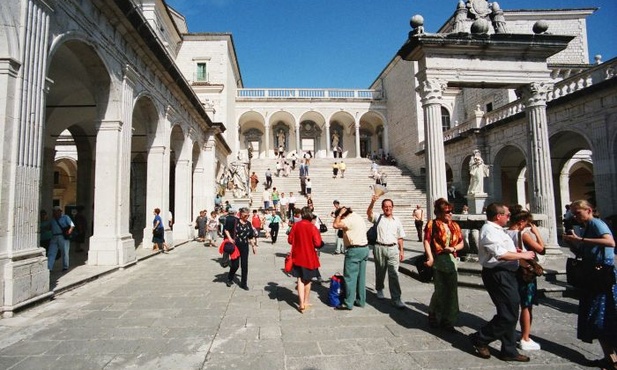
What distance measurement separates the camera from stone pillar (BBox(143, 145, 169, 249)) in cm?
1184

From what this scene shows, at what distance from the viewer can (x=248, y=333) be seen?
404 cm

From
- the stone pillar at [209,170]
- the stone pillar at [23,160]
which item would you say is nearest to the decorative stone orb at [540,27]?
the stone pillar at [23,160]

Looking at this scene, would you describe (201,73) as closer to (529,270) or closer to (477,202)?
(477,202)

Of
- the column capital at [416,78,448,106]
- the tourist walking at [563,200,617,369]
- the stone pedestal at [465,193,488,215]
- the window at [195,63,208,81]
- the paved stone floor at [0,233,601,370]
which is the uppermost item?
the window at [195,63,208,81]

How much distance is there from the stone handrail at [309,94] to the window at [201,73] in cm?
625

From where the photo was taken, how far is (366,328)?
4.18 meters

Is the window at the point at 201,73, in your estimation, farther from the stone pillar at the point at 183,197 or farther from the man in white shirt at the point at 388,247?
the man in white shirt at the point at 388,247

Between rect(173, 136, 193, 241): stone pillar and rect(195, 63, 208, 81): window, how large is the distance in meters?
14.0

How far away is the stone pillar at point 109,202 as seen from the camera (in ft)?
26.9

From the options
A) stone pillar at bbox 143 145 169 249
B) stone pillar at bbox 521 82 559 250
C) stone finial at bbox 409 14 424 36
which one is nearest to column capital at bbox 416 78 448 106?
stone finial at bbox 409 14 424 36

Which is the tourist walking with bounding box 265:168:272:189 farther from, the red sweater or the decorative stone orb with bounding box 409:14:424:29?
the red sweater

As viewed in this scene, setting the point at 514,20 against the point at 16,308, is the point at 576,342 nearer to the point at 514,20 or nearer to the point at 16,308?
the point at 16,308

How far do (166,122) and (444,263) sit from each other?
11943 mm

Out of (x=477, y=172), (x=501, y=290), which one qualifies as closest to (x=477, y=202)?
(x=477, y=172)
